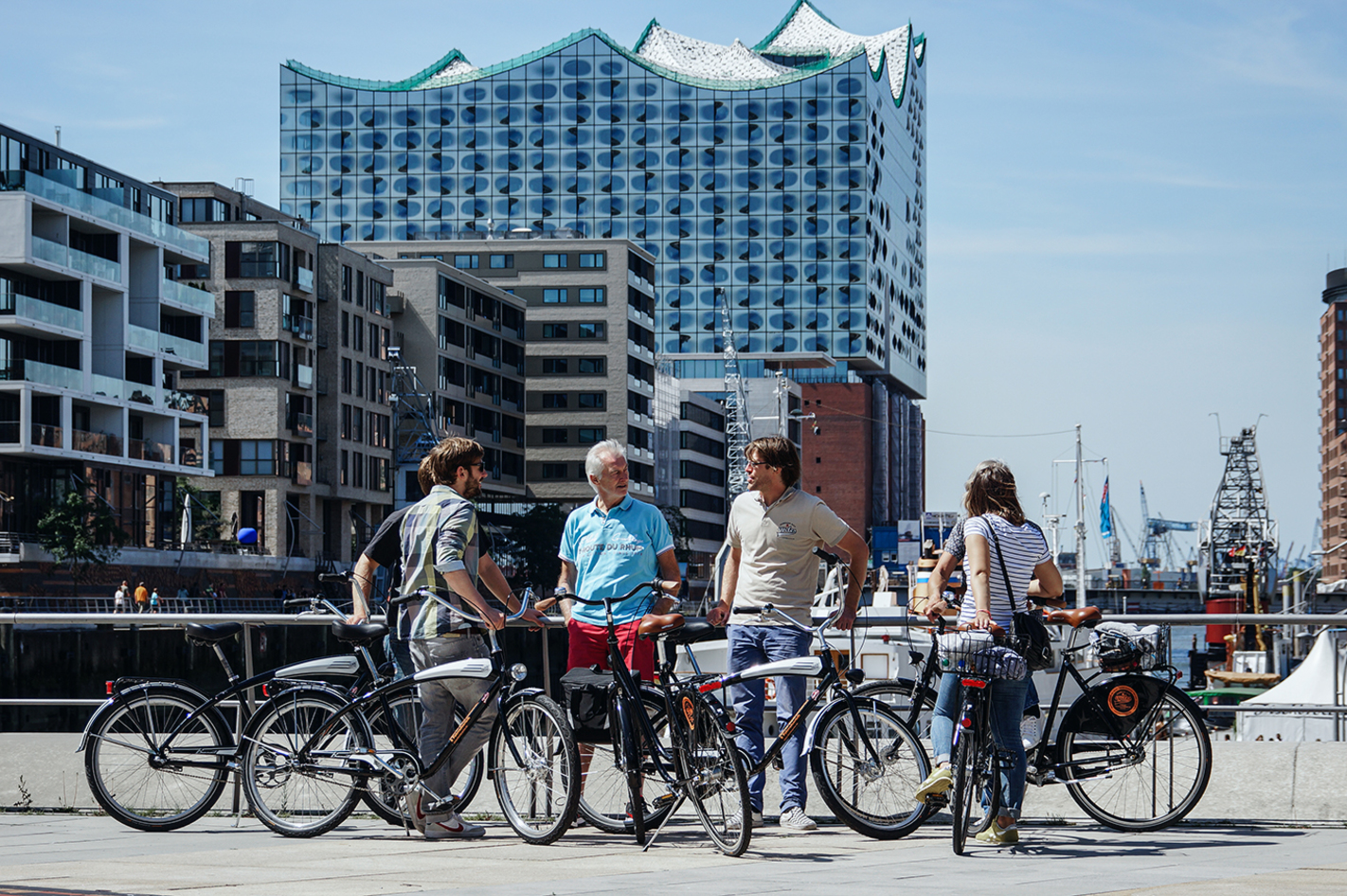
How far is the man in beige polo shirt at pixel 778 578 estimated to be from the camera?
31.8 feet

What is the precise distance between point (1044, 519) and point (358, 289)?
53.8 meters

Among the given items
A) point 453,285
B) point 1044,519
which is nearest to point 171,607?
point 453,285

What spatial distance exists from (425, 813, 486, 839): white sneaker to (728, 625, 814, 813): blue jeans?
Answer: 1.57 meters

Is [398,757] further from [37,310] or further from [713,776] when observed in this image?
[37,310]

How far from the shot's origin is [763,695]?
9750mm

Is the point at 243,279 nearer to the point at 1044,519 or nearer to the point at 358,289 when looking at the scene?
the point at 358,289

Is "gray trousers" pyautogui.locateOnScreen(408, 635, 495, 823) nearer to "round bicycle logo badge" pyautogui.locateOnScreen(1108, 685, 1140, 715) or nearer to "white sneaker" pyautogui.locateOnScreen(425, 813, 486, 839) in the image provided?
"white sneaker" pyautogui.locateOnScreen(425, 813, 486, 839)

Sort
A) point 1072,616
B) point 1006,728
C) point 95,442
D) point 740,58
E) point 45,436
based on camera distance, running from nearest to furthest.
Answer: point 1006,728 → point 1072,616 → point 45,436 → point 95,442 → point 740,58

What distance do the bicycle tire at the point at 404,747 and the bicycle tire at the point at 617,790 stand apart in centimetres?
62

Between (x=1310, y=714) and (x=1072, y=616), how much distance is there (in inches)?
115

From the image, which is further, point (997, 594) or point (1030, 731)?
point (1030, 731)

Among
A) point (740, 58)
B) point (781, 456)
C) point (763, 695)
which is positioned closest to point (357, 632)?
point (763, 695)

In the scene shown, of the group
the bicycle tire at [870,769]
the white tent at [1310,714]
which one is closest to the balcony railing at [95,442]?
the white tent at [1310,714]

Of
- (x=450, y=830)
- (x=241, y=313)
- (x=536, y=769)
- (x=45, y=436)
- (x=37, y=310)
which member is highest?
(x=241, y=313)
